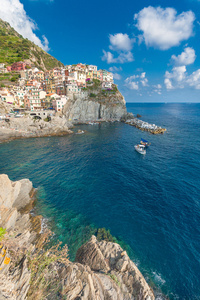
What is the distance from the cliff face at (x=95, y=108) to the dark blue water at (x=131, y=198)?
52.0 metres

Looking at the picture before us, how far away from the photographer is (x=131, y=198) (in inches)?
1095

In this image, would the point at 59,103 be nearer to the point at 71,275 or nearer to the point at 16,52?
the point at 71,275

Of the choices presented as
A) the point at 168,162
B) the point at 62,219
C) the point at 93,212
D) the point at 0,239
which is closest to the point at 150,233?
the point at 93,212

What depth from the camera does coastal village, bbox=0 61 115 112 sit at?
8669 centimetres

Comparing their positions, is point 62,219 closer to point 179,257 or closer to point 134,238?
point 134,238

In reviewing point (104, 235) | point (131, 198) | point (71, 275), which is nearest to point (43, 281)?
point (71, 275)

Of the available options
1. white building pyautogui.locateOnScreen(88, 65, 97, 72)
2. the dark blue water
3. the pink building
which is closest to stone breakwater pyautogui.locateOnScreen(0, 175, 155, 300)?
the dark blue water

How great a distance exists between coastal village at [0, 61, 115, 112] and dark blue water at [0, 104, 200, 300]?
1825 inches

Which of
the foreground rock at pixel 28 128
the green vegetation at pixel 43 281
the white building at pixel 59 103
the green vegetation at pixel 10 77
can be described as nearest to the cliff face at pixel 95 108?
the white building at pixel 59 103

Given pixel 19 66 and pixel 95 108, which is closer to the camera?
pixel 95 108

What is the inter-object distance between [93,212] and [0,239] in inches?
694

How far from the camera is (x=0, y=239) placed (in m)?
8.38

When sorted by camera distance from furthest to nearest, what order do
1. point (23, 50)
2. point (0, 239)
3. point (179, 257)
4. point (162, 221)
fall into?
point (23, 50) < point (162, 221) < point (179, 257) < point (0, 239)

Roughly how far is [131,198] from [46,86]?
393 feet
